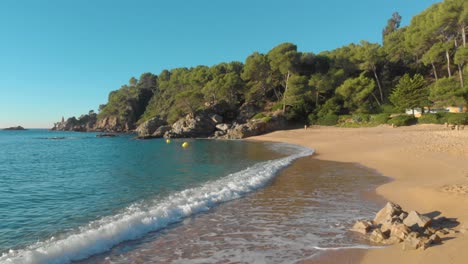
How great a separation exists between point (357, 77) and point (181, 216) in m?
54.5

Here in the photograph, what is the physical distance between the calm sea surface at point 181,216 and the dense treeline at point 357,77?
35287 mm

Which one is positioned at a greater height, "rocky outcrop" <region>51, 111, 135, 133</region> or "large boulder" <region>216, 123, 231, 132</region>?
"rocky outcrop" <region>51, 111, 135, 133</region>

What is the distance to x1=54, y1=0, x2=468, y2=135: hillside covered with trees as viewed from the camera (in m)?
43.1

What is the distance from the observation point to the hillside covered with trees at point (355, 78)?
43.1 m

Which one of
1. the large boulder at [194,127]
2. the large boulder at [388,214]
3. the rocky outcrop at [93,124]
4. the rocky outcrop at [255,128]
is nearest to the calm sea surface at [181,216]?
the large boulder at [388,214]

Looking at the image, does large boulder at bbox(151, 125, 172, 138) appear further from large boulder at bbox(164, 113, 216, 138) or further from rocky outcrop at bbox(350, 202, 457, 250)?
rocky outcrop at bbox(350, 202, 457, 250)

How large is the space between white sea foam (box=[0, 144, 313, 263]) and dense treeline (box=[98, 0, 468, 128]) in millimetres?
37390

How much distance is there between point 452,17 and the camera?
1705 inches

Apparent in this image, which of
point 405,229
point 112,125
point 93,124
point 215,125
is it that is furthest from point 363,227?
point 93,124

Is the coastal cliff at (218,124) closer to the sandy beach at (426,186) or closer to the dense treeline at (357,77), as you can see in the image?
the dense treeline at (357,77)

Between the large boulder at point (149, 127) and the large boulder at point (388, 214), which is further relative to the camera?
the large boulder at point (149, 127)

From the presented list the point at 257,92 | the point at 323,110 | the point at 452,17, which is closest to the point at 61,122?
the point at 257,92

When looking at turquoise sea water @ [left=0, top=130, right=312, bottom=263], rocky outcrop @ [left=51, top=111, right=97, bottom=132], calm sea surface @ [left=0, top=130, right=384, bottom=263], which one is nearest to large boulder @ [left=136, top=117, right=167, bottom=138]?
turquoise sea water @ [left=0, top=130, right=312, bottom=263]

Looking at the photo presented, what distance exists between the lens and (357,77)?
5628 cm
